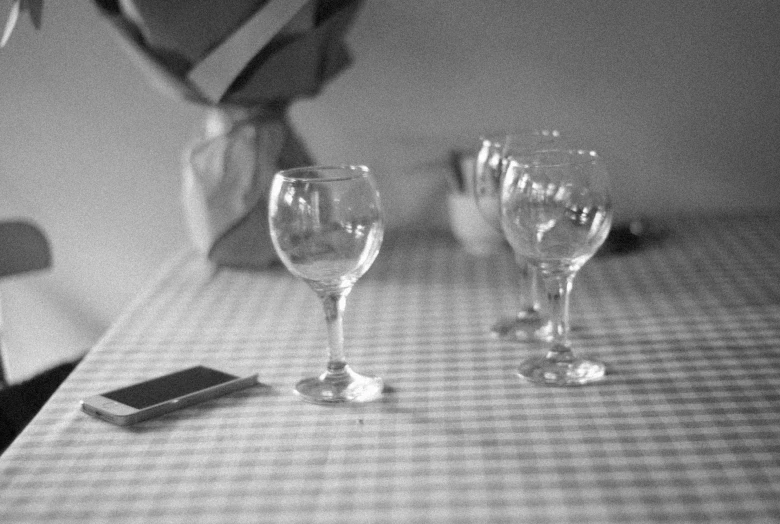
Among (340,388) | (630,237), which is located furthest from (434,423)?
(630,237)

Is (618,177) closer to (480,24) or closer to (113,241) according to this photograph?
(480,24)

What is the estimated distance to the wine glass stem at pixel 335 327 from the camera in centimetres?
86

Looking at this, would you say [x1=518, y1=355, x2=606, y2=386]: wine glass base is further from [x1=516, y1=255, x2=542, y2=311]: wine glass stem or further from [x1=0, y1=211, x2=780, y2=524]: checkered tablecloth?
[x1=516, y1=255, x2=542, y2=311]: wine glass stem

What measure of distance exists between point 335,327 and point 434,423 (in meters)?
0.14

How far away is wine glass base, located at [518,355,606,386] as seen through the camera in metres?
0.85

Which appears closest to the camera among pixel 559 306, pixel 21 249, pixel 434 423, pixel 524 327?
pixel 434 423

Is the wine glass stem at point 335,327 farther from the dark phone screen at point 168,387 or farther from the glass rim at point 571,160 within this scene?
the glass rim at point 571,160

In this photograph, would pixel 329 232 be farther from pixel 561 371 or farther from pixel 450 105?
pixel 450 105

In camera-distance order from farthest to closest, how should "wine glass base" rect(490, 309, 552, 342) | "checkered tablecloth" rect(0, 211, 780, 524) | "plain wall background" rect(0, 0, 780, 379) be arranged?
"plain wall background" rect(0, 0, 780, 379), "wine glass base" rect(490, 309, 552, 342), "checkered tablecloth" rect(0, 211, 780, 524)

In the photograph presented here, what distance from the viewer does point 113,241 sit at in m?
1.68

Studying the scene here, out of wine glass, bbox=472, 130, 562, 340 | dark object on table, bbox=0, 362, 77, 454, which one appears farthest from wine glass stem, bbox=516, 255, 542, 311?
dark object on table, bbox=0, 362, 77, 454

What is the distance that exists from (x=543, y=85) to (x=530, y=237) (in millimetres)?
755

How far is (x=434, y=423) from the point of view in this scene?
2.51 ft

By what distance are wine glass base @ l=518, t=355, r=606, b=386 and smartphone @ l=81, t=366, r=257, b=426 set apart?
0.24 meters
